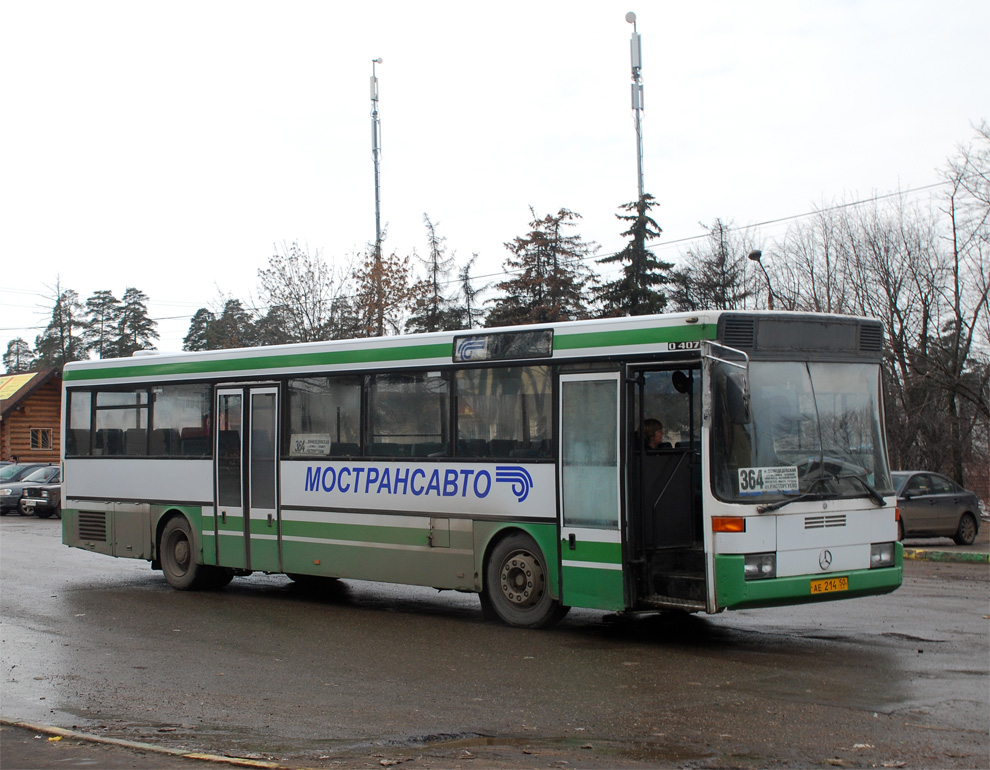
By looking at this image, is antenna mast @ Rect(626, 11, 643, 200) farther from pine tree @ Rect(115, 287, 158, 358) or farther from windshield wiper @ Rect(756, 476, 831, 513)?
pine tree @ Rect(115, 287, 158, 358)

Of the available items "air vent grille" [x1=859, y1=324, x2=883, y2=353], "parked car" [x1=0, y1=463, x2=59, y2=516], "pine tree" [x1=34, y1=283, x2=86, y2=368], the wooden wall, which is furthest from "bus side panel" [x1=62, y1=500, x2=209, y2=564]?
"pine tree" [x1=34, y1=283, x2=86, y2=368]

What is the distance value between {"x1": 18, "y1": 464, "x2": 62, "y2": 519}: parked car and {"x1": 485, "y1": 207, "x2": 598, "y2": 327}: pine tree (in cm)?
2369

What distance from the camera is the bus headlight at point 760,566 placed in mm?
9375

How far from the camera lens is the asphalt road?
21.2 ft

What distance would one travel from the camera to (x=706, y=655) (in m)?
9.66

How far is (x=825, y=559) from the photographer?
9.78m

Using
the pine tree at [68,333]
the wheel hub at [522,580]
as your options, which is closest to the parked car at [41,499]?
the wheel hub at [522,580]

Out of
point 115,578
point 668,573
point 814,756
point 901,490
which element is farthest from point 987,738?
point 901,490

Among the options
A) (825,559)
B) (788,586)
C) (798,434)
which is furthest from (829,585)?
(798,434)

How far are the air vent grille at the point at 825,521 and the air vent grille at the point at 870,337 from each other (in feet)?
5.47

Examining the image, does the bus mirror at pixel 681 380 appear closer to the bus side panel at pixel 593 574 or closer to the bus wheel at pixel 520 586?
the bus side panel at pixel 593 574

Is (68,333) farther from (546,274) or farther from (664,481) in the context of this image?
(664,481)

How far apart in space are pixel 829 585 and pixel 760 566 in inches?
31.6

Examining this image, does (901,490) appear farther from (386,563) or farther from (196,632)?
(196,632)
